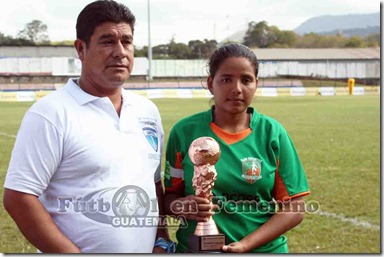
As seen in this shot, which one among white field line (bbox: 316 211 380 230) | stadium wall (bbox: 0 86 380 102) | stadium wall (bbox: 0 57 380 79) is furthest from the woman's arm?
stadium wall (bbox: 0 57 380 79)

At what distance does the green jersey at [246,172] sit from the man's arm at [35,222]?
0.57m

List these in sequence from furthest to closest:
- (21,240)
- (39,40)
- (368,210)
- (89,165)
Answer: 1. (39,40)
2. (368,210)
3. (21,240)
4. (89,165)

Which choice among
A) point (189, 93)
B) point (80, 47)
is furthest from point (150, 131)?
point (189, 93)

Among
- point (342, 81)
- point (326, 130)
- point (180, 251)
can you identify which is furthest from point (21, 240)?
point (342, 81)

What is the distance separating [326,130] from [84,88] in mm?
15212

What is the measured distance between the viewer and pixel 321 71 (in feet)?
216

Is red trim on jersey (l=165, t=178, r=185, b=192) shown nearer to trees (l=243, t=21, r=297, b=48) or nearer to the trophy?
the trophy

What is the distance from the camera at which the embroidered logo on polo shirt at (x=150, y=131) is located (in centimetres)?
287

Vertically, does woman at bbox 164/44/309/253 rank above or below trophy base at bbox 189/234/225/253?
above

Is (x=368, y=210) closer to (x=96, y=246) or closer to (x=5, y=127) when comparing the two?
(x=96, y=246)

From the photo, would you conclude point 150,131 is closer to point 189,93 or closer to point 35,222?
point 35,222

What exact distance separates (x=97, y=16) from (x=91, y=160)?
22.2 inches

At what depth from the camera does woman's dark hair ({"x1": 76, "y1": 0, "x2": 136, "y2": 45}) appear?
2.73 m

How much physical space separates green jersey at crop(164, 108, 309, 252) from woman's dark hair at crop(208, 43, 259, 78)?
0.67 ft
